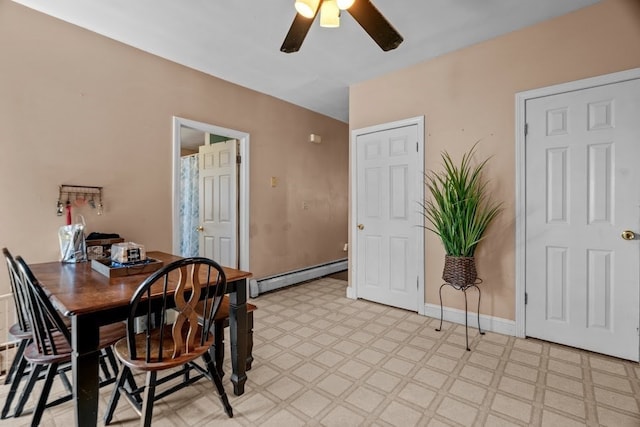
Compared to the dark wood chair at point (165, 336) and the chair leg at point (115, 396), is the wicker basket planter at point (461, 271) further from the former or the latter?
the chair leg at point (115, 396)

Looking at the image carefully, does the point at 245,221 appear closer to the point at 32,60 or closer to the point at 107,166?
the point at 107,166

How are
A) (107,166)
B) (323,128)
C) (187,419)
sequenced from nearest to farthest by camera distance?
(187,419)
(107,166)
(323,128)

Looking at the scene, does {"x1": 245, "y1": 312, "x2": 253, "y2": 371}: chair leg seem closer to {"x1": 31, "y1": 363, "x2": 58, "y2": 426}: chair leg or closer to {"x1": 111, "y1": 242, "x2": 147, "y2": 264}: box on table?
{"x1": 111, "y1": 242, "x2": 147, "y2": 264}: box on table

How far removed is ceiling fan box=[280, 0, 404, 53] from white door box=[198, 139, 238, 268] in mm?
2207

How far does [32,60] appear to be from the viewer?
2303 mm

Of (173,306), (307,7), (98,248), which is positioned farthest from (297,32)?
(98,248)

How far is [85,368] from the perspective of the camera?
1.27m

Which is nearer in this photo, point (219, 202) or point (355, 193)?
point (355, 193)

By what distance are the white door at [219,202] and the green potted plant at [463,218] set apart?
246 centimetres

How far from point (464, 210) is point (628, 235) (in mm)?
1095

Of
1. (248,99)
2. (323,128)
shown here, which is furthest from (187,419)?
(323,128)

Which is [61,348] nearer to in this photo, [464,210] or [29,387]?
[29,387]

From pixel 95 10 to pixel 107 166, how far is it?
1221mm

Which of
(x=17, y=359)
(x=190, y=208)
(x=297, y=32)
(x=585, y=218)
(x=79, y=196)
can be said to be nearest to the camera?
(x=17, y=359)
